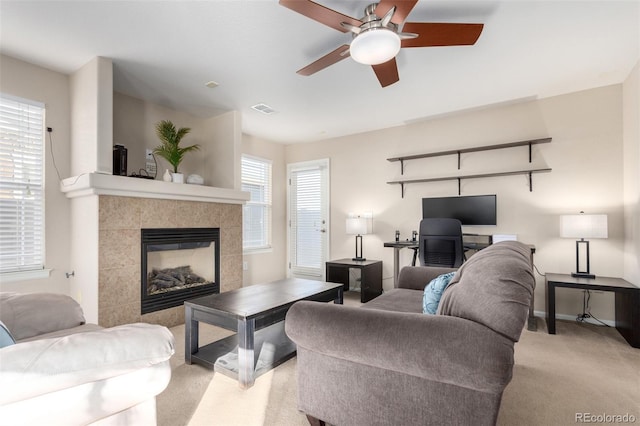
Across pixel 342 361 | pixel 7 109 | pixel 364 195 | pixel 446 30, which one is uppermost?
pixel 446 30

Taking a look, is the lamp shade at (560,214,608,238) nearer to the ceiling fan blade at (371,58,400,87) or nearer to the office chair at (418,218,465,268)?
the office chair at (418,218,465,268)

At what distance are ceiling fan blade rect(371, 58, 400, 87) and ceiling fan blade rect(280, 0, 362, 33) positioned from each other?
472 millimetres

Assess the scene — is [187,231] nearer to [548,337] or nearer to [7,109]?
[7,109]

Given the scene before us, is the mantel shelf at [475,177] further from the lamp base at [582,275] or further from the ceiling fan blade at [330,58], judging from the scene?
the ceiling fan blade at [330,58]

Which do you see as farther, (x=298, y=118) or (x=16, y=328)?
(x=298, y=118)

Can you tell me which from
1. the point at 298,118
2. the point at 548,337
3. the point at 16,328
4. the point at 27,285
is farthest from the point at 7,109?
the point at 548,337

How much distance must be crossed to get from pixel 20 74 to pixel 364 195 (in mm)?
4053

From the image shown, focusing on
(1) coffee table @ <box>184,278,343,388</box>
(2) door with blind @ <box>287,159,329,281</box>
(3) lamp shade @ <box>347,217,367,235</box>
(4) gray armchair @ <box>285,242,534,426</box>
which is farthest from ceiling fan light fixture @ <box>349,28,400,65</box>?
(2) door with blind @ <box>287,159,329,281</box>

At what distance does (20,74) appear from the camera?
2.70 m

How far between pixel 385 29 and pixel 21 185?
3251 millimetres

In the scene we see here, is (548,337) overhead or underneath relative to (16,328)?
underneath

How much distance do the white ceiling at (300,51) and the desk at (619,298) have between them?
1.98 meters

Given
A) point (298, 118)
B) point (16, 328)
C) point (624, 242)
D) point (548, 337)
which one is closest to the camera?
point (16, 328)

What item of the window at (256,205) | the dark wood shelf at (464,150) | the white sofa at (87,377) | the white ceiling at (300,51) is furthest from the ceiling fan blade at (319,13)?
the window at (256,205)
